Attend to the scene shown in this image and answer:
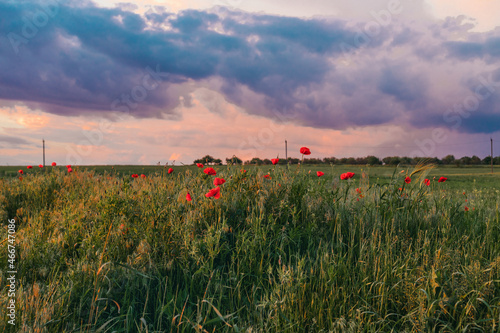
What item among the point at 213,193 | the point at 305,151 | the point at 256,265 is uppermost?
the point at 305,151

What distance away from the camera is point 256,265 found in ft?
12.3

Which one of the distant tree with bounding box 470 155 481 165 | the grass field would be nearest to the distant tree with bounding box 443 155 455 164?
the distant tree with bounding box 470 155 481 165

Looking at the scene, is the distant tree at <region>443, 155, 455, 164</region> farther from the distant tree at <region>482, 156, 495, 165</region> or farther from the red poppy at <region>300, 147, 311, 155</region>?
the red poppy at <region>300, 147, 311, 155</region>

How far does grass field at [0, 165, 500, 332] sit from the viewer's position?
2.94m

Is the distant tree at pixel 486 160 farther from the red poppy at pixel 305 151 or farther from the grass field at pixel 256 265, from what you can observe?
the red poppy at pixel 305 151

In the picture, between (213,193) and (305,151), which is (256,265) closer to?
(213,193)

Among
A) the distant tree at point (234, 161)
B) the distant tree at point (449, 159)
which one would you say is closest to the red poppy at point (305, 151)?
the distant tree at point (234, 161)

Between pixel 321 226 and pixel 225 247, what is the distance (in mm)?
1463

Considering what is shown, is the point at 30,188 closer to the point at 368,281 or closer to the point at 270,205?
the point at 270,205

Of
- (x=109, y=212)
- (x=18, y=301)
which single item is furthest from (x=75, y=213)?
(x=18, y=301)

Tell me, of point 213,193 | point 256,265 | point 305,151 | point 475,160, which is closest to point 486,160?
point 475,160

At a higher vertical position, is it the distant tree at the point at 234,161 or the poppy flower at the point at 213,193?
the distant tree at the point at 234,161

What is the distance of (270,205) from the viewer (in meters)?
4.83

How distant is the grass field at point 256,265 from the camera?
2936mm
